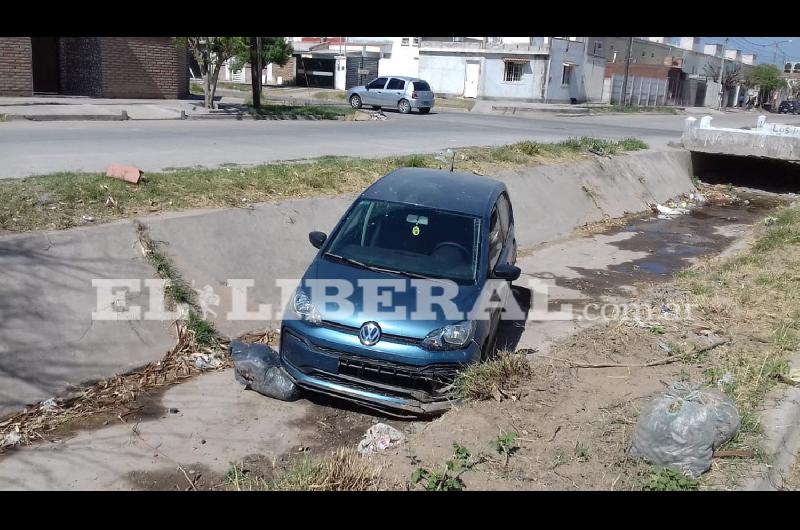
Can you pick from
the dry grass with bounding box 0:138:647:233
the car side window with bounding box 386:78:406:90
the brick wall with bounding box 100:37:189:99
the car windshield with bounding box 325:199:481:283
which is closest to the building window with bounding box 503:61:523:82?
the car side window with bounding box 386:78:406:90

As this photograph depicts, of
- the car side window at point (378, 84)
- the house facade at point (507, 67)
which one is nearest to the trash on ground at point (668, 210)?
the car side window at point (378, 84)

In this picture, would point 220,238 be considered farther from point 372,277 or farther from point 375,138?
point 375,138

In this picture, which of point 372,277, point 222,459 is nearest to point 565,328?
point 372,277

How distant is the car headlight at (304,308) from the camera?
5.79 m

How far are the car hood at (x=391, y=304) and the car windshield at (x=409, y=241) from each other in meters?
0.12

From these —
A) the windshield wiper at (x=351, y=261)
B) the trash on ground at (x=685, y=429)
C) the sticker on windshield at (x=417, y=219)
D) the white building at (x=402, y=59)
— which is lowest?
the trash on ground at (x=685, y=429)

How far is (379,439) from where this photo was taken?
5266 millimetres

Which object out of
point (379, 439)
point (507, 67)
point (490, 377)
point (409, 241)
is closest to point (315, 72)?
point (507, 67)

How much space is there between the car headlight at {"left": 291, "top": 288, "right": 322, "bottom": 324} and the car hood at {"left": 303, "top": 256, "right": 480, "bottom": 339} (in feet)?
0.27

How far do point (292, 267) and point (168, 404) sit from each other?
296 centimetres

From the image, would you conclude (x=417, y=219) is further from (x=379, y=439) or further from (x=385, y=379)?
Answer: (x=379, y=439)

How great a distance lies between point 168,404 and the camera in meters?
6.12

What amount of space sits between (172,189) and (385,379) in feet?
16.3

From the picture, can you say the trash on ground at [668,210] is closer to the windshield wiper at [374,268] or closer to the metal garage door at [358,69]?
the windshield wiper at [374,268]
